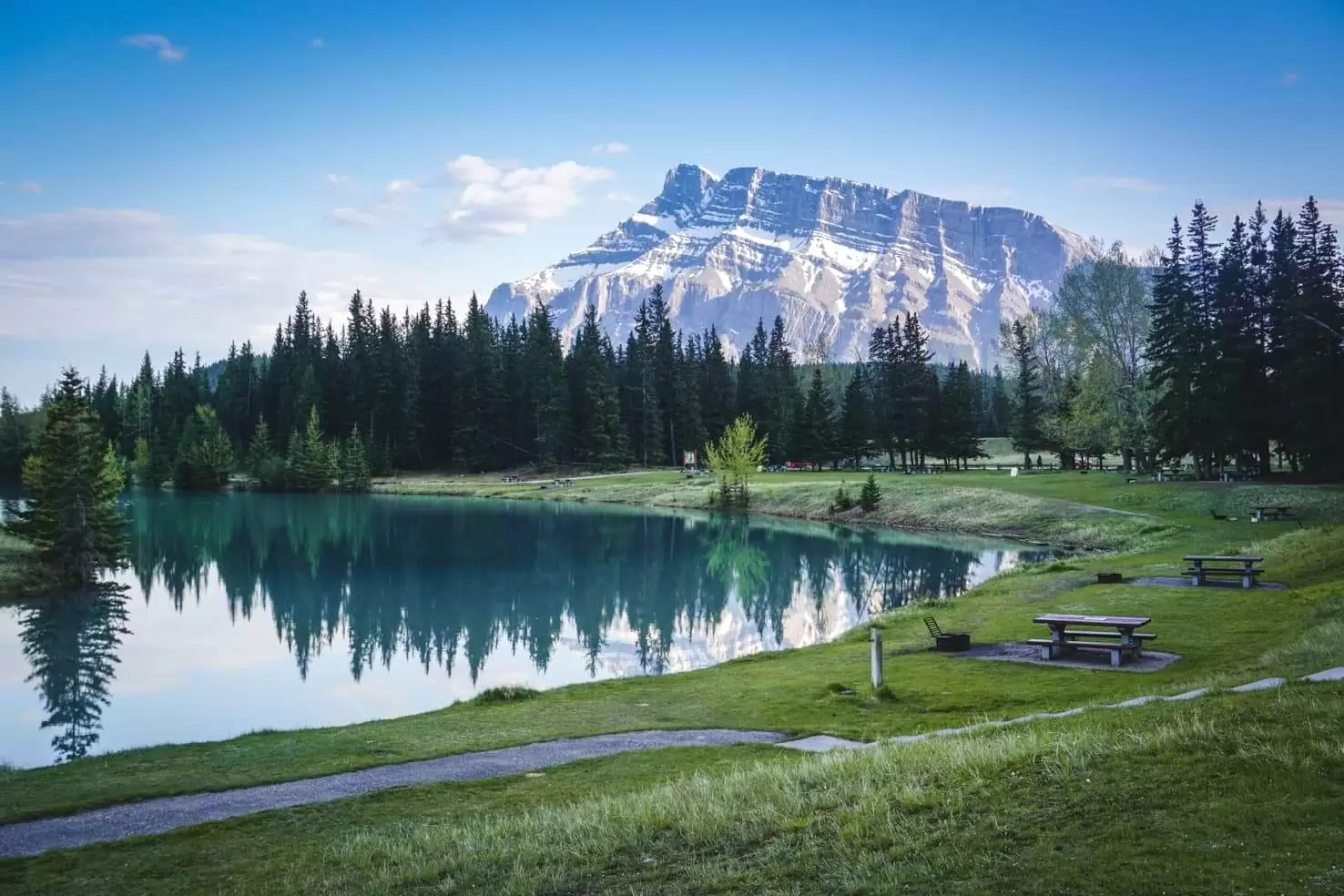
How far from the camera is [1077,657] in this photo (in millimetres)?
22172

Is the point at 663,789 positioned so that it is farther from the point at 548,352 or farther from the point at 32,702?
the point at 548,352

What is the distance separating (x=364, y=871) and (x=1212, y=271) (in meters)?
73.1

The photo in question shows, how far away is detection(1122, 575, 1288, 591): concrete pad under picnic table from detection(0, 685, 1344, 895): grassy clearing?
740 inches

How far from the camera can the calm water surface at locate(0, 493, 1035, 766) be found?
92.1ft

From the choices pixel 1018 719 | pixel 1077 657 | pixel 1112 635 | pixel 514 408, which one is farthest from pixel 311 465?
pixel 1018 719

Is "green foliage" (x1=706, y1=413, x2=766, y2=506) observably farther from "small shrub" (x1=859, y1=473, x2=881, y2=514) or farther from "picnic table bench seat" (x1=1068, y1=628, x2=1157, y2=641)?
"picnic table bench seat" (x1=1068, y1=628, x2=1157, y2=641)

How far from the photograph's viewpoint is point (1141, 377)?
233ft

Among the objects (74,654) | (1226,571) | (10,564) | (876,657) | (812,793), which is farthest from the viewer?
(10,564)

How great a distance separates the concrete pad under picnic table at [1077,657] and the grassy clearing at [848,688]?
0.52m

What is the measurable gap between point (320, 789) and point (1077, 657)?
16876 millimetres

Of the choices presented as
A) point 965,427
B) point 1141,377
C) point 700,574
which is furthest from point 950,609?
point 965,427

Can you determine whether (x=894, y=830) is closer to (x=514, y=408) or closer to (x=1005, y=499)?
(x=1005, y=499)

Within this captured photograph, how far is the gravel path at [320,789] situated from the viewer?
1327cm

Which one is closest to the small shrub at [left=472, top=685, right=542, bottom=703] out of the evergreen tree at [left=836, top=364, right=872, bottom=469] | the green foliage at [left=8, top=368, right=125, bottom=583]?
the green foliage at [left=8, top=368, right=125, bottom=583]
